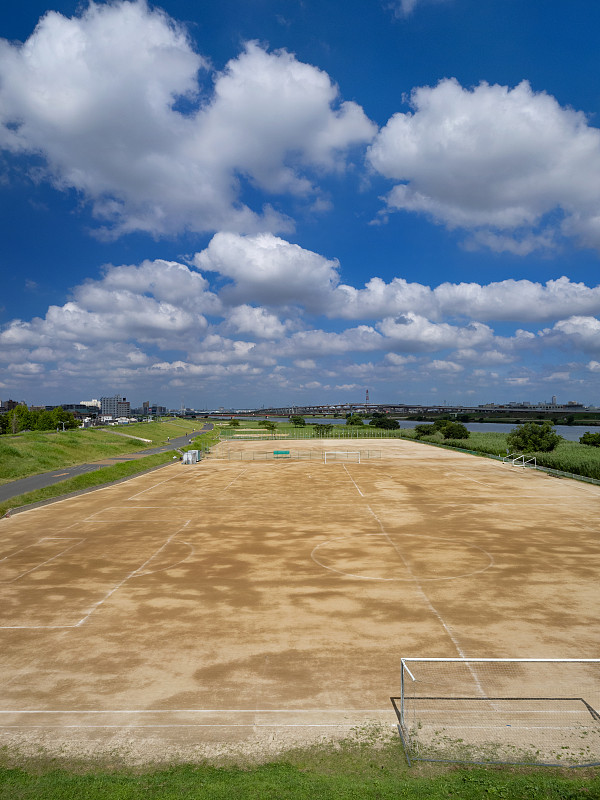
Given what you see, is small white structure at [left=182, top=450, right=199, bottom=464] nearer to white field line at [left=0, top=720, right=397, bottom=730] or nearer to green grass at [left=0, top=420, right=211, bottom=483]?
green grass at [left=0, top=420, right=211, bottom=483]

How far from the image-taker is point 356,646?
48.7 feet

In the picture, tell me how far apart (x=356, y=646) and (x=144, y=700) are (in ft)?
20.3

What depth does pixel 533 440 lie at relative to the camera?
6975 centimetres

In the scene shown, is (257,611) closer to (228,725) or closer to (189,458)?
(228,725)

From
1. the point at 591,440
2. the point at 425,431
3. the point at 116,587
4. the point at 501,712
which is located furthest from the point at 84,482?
the point at 425,431

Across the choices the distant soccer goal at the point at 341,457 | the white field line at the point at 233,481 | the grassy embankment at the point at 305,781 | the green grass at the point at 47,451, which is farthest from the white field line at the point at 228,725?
the distant soccer goal at the point at 341,457

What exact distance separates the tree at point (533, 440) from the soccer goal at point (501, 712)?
200 feet

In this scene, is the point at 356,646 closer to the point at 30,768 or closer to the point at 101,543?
the point at 30,768

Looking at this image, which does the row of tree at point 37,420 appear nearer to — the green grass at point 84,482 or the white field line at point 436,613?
the green grass at point 84,482

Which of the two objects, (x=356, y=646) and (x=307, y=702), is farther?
(x=356, y=646)

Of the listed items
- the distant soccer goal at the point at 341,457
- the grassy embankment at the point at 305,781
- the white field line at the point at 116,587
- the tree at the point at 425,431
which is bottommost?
the distant soccer goal at the point at 341,457

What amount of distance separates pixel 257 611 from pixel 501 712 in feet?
28.8

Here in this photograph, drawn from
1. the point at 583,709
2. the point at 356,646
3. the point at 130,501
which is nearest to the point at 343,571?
the point at 356,646

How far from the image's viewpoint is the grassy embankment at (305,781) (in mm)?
8930
